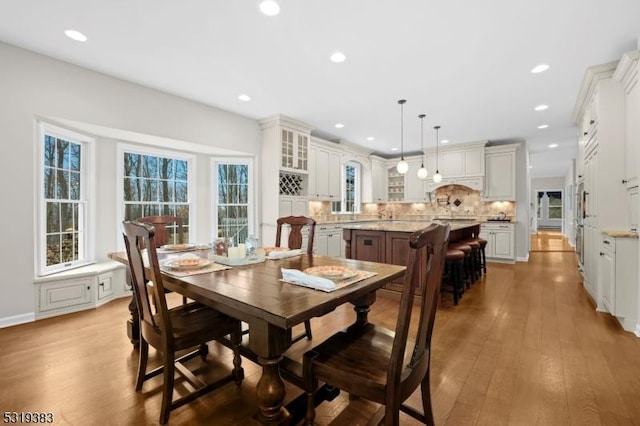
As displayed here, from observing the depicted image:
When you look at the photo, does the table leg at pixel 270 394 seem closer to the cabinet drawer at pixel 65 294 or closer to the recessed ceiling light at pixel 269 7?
the recessed ceiling light at pixel 269 7

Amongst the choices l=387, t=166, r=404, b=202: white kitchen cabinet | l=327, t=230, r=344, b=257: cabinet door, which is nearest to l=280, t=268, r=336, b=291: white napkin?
l=327, t=230, r=344, b=257: cabinet door

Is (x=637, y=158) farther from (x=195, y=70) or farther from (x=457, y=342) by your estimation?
(x=195, y=70)

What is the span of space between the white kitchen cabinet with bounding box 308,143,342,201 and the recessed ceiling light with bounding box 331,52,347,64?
2.77 meters

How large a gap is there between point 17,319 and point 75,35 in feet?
9.37

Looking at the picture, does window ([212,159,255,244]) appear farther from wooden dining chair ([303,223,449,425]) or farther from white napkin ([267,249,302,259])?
wooden dining chair ([303,223,449,425])

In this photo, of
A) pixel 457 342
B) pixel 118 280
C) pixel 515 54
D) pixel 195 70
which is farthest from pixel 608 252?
pixel 118 280

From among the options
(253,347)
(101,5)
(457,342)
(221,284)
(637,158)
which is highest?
(101,5)

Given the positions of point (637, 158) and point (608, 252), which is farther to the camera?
point (608, 252)

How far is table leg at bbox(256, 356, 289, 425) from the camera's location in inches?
50.6

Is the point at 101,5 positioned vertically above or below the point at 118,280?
above

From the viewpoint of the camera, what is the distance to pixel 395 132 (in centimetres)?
598

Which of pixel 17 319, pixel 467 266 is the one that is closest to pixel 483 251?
pixel 467 266

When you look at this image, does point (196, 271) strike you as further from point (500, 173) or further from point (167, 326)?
point (500, 173)

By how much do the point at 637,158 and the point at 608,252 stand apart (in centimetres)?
100
